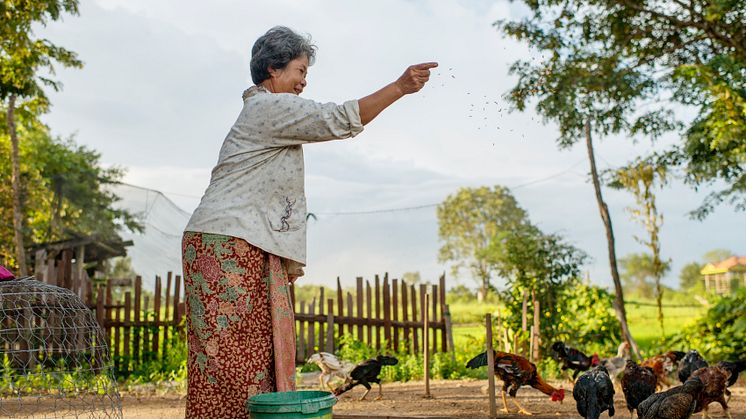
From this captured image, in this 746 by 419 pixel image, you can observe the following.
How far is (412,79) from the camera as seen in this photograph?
2582 millimetres

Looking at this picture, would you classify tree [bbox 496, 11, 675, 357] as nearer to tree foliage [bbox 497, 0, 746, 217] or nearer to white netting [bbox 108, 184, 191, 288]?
tree foliage [bbox 497, 0, 746, 217]

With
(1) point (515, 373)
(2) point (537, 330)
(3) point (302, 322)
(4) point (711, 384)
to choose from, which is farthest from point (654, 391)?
(3) point (302, 322)

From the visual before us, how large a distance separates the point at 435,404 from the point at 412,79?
412 centimetres

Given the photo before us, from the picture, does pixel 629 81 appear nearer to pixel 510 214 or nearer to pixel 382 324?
pixel 382 324

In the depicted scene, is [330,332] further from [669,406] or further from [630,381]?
[669,406]

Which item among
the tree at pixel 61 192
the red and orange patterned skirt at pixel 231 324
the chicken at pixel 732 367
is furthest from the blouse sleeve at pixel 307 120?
the tree at pixel 61 192

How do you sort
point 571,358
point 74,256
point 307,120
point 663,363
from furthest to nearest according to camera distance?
point 74,256
point 663,363
point 571,358
point 307,120

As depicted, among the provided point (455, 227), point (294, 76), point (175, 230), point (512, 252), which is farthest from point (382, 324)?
point (455, 227)

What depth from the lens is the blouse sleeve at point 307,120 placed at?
2545mm

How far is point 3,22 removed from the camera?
1159cm

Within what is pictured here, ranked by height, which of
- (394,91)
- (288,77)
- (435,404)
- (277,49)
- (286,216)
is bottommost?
(435,404)

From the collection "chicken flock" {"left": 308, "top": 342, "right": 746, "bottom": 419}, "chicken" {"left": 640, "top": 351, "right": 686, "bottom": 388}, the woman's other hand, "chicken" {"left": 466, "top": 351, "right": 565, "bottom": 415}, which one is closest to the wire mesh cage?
the woman's other hand

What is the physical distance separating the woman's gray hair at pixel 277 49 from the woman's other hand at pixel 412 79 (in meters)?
0.48

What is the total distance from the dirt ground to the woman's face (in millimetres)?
2236
